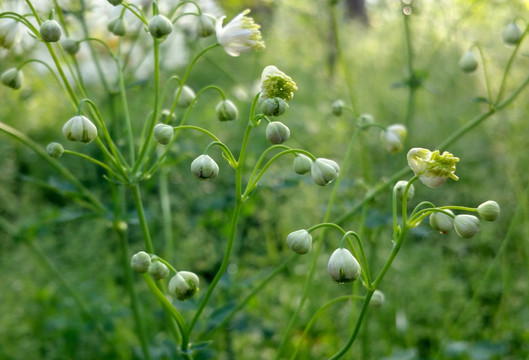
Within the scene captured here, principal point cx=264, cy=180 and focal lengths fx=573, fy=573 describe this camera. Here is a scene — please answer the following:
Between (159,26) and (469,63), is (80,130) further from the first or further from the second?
(469,63)

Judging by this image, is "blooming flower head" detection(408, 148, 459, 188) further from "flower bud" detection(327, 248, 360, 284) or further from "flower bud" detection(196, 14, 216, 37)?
"flower bud" detection(196, 14, 216, 37)

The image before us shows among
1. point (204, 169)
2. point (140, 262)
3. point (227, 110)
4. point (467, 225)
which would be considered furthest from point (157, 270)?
point (467, 225)

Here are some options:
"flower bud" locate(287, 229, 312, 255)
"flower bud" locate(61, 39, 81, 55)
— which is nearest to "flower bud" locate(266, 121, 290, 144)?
"flower bud" locate(287, 229, 312, 255)

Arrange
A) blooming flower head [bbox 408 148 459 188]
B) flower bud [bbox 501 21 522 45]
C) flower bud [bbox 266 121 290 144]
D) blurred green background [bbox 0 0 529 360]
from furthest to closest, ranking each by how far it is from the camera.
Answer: blurred green background [bbox 0 0 529 360], flower bud [bbox 501 21 522 45], flower bud [bbox 266 121 290 144], blooming flower head [bbox 408 148 459 188]

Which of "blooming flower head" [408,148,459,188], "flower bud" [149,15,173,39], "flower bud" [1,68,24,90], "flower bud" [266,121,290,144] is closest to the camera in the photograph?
"blooming flower head" [408,148,459,188]

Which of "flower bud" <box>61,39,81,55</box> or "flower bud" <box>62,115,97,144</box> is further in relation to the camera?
"flower bud" <box>61,39,81,55</box>

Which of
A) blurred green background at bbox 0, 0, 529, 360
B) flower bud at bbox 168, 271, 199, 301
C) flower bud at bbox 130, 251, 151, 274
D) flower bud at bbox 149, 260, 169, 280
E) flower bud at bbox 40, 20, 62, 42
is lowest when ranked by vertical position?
blurred green background at bbox 0, 0, 529, 360

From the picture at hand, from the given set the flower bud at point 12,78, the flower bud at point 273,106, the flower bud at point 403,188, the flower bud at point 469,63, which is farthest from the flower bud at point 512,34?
the flower bud at point 12,78
